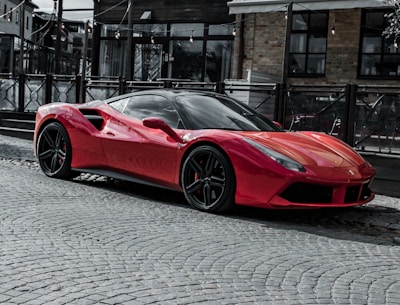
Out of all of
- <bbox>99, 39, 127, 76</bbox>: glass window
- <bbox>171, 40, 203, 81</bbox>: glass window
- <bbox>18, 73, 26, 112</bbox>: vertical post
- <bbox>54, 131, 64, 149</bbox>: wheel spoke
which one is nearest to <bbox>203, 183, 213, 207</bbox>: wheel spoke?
<bbox>54, 131, 64, 149</bbox>: wheel spoke

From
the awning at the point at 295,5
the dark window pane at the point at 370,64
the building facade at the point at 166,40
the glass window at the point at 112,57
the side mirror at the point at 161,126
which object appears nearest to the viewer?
the side mirror at the point at 161,126

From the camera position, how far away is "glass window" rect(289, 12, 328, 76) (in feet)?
58.2

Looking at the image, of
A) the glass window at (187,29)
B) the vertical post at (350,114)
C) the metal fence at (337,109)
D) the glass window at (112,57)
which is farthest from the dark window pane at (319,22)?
the vertical post at (350,114)

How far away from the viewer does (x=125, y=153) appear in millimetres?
6891

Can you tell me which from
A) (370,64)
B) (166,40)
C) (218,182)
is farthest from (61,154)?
(166,40)

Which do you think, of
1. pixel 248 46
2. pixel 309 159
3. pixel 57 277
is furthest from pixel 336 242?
pixel 248 46

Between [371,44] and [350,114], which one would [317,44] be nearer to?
[371,44]

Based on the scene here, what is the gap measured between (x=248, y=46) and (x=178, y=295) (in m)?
16.5

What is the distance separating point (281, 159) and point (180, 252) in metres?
1.79

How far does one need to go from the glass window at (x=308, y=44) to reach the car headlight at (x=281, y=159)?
1242 cm

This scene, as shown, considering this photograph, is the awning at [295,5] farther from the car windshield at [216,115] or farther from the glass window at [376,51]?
the car windshield at [216,115]

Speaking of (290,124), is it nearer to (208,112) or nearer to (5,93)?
(208,112)

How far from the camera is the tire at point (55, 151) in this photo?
7.63m

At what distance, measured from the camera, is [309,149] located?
599 cm
